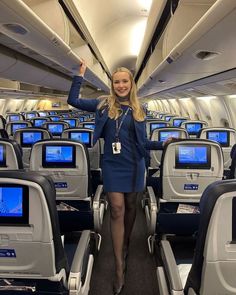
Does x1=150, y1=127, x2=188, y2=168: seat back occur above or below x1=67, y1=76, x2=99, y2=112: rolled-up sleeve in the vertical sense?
below

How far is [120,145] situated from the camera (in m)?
3.16

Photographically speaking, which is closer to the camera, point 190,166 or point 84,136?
point 190,166

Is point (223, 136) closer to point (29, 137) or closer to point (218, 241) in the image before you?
point (29, 137)

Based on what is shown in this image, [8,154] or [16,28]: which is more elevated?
[16,28]

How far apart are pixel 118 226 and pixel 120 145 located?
72cm

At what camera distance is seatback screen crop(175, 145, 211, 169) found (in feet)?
12.5

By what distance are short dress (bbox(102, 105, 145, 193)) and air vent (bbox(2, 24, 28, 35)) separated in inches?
52.2

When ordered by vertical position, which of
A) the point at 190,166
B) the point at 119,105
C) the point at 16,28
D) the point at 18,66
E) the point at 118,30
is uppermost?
the point at 118,30

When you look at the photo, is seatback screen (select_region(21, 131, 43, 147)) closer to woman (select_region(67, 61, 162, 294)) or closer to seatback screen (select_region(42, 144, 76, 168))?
seatback screen (select_region(42, 144, 76, 168))

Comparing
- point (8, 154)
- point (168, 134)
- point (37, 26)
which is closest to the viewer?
point (37, 26)

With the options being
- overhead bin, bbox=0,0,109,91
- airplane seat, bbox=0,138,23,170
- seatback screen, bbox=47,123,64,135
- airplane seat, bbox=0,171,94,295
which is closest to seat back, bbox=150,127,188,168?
overhead bin, bbox=0,0,109,91

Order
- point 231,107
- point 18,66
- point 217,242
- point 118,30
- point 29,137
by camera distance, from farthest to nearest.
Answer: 1. point 118,30
2. point 231,107
3. point 18,66
4. point 29,137
5. point 217,242

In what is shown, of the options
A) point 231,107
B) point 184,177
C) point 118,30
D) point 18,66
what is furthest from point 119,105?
point 118,30

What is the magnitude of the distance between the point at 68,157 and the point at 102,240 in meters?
1.26
